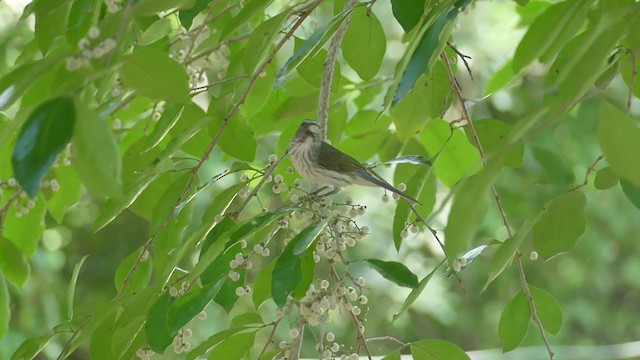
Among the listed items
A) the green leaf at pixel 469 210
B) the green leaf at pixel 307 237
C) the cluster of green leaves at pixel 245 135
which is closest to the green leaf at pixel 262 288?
the cluster of green leaves at pixel 245 135

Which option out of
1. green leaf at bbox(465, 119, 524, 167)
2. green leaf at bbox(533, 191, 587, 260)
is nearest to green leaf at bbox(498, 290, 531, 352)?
green leaf at bbox(533, 191, 587, 260)

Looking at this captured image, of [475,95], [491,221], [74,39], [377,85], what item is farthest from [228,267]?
[475,95]

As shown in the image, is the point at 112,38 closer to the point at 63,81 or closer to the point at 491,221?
the point at 63,81

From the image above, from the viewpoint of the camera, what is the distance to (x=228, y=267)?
109cm

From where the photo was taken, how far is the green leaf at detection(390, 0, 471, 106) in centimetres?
82

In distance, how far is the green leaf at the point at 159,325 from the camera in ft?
3.45

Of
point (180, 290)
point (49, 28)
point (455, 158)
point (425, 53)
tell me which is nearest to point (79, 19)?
point (49, 28)

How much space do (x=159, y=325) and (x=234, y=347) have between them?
0.14 m

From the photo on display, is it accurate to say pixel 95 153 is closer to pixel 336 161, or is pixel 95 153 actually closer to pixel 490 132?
pixel 336 161

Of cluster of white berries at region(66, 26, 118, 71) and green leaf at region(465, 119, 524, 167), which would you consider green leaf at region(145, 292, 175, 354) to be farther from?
green leaf at region(465, 119, 524, 167)

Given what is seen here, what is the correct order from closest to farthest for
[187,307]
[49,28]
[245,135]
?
[187,307], [49,28], [245,135]

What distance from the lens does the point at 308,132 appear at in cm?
125

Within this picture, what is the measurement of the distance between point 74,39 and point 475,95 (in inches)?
138

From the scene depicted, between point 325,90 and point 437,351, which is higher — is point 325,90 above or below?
above
